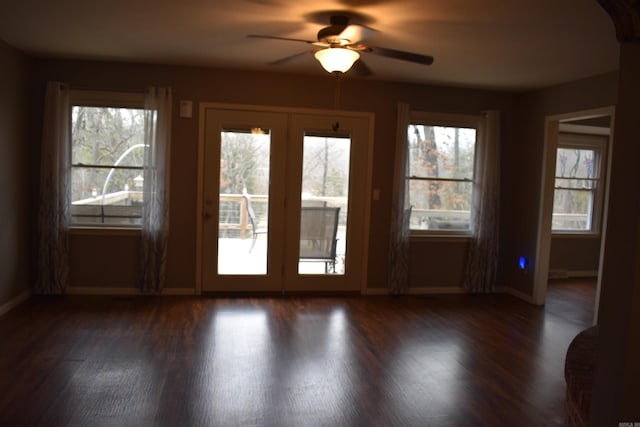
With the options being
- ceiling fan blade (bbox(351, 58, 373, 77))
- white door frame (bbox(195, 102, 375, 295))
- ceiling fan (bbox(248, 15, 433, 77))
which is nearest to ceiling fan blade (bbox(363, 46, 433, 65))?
ceiling fan (bbox(248, 15, 433, 77))

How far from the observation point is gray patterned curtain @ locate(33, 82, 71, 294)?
4.52 metres

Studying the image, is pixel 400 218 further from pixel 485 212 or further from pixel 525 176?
pixel 525 176

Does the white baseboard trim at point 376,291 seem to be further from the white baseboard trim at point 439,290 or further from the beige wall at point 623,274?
the beige wall at point 623,274

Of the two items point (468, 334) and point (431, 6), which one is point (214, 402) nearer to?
point (468, 334)

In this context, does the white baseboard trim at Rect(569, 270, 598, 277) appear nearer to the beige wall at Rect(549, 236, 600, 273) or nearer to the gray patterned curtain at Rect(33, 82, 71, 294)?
the beige wall at Rect(549, 236, 600, 273)

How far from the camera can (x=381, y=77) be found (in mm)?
4961

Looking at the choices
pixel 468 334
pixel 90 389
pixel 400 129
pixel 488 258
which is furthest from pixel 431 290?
pixel 90 389

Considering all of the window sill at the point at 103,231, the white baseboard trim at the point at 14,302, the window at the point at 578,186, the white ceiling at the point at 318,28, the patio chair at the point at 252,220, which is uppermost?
the white ceiling at the point at 318,28

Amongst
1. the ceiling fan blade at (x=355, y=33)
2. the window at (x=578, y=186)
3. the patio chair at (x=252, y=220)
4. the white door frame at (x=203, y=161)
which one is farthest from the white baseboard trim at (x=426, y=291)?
the ceiling fan blade at (x=355, y=33)

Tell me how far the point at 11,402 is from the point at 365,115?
13.2 ft

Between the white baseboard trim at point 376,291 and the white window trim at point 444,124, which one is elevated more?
the white window trim at point 444,124

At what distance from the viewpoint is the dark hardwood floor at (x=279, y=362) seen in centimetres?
258

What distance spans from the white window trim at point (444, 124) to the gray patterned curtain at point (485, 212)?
0.08 meters

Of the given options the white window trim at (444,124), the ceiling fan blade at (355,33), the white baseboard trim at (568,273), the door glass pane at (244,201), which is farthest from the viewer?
the white baseboard trim at (568,273)
